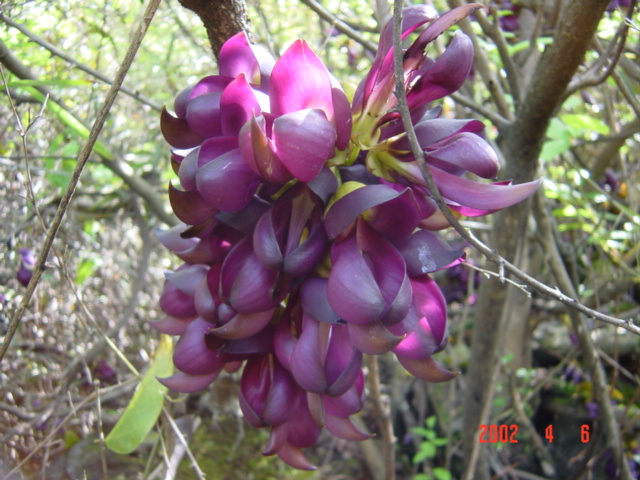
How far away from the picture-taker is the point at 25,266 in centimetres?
128

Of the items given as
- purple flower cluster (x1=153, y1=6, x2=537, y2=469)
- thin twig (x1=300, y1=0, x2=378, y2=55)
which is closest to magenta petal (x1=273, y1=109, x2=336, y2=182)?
purple flower cluster (x1=153, y1=6, x2=537, y2=469)

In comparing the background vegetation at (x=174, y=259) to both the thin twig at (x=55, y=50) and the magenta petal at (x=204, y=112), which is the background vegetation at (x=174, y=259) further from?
the magenta petal at (x=204, y=112)

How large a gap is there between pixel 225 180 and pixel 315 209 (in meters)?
0.10

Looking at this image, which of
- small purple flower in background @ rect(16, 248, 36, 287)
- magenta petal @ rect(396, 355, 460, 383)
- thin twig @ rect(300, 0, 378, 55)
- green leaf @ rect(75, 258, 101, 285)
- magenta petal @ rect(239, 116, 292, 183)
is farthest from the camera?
green leaf @ rect(75, 258, 101, 285)

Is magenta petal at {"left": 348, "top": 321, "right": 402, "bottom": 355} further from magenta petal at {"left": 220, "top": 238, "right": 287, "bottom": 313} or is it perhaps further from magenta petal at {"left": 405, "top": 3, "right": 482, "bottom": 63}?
magenta petal at {"left": 405, "top": 3, "right": 482, "bottom": 63}

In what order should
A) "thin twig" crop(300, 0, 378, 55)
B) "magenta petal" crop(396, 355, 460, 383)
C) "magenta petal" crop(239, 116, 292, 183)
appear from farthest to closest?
"thin twig" crop(300, 0, 378, 55), "magenta petal" crop(396, 355, 460, 383), "magenta petal" crop(239, 116, 292, 183)

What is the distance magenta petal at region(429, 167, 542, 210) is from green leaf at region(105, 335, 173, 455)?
524 mm

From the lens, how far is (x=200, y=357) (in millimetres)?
606

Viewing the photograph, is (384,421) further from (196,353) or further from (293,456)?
(196,353)

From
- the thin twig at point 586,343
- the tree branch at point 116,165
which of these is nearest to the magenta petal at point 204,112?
the tree branch at point 116,165

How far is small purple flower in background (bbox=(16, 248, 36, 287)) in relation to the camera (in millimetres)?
1249

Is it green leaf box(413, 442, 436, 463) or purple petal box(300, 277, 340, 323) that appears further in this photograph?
green leaf box(413, 442, 436, 463)

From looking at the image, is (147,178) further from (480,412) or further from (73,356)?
(480,412)

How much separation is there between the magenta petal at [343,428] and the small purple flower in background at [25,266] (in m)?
0.90
